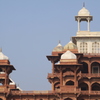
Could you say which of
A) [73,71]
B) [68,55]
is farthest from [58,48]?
[73,71]

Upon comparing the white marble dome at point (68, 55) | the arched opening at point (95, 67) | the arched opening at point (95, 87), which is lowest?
the arched opening at point (95, 87)

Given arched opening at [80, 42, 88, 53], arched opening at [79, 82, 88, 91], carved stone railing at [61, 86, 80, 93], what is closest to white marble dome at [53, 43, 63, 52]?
arched opening at [80, 42, 88, 53]

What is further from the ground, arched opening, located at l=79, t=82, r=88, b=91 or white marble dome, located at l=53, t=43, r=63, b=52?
white marble dome, located at l=53, t=43, r=63, b=52

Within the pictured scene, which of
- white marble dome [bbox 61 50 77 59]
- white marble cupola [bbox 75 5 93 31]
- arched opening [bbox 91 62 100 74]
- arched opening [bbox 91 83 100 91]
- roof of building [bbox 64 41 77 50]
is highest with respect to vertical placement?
white marble cupola [bbox 75 5 93 31]

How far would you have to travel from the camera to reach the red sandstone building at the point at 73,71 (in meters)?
78.9

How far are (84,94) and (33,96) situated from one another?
7556 mm

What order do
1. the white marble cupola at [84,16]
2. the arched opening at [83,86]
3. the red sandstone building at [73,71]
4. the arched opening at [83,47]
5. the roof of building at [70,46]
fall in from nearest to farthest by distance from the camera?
the red sandstone building at [73,71] < the arched opening at [83,86] < the roof of building at [70,46] < the arched opening at [83,47] < the white marble cupola at [84,16]

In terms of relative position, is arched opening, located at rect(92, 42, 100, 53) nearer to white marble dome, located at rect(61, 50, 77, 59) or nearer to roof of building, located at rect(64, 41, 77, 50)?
roof of building, located at rect(64, 41, 77, 50)

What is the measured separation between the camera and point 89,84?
82.8 meters

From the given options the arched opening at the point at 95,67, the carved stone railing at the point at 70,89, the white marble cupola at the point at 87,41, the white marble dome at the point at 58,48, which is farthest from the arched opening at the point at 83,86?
the white marble dome at the point at 58,48

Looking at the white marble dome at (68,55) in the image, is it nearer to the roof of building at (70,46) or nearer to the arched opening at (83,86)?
the roof of building at (70,46)

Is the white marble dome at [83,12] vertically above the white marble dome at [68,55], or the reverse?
the white marble dome at [83,12]

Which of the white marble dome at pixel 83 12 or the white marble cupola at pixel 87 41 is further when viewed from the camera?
the white marble dome at pixel 83 12

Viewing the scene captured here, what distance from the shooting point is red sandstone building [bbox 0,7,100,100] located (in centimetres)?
7888
